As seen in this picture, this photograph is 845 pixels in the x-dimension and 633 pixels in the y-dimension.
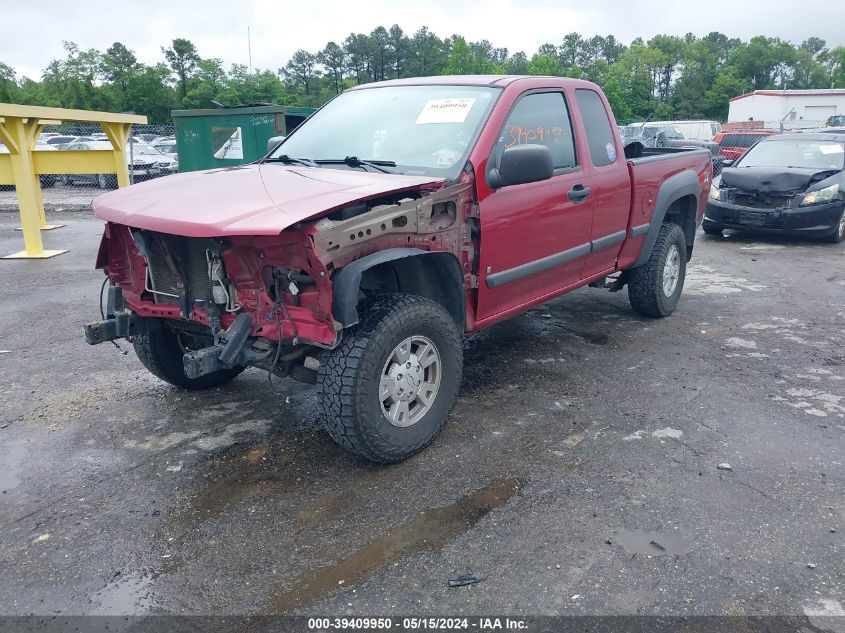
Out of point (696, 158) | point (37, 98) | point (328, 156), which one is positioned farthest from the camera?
point (37, 98)

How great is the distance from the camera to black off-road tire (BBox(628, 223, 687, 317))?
20.0 ft

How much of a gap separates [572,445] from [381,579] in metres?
1.55

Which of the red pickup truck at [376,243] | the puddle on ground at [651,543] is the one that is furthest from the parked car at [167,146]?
the puddle on ground at [651,543]

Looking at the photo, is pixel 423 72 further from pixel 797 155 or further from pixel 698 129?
pixel 797 155

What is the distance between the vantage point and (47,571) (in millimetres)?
2893

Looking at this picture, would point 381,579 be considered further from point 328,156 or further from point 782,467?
point 328,156

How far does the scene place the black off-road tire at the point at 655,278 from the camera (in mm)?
6098

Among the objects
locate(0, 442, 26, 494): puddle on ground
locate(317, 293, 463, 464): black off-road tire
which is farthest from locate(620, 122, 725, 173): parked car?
locate(0, 442, 26, 494): puddle on ground

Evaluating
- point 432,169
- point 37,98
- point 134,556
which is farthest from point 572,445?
point 37,98

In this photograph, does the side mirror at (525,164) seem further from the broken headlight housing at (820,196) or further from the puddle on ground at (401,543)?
the broken headlight housing at (820,196)

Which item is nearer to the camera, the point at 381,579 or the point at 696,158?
the point at 381,579

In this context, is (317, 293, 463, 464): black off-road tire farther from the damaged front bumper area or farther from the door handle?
the door handle

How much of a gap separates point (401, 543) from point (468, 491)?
0.54 m

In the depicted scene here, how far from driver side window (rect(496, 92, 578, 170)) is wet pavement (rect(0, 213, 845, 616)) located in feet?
5.07
